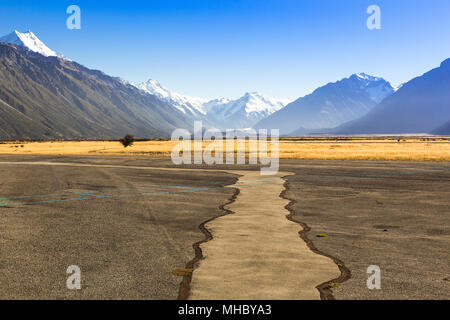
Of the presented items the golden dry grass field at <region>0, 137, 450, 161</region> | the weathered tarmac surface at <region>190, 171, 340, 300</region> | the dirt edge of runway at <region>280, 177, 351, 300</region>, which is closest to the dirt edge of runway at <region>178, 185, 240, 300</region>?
the weathered tarmac surface at <region>190, 171, 340, 300</region>

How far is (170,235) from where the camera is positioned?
11.3 m

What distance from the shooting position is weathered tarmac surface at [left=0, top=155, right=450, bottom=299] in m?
7.28

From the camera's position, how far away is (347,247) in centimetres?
1007

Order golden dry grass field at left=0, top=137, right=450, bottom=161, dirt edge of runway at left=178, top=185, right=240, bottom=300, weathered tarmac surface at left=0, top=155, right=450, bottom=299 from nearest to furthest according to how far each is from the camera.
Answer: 1. dirt edge of runway at left=178, top=185, right=240, bottom=300
2. weathered tarmac surface at left=0, top=155, right=450, bottom=299
3. golden dry grass field at left=0, top=137, right=450, bottom=161

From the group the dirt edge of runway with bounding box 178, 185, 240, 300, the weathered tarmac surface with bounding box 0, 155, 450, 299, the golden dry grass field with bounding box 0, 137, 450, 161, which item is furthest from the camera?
the golden dry grass field with bounding box 0, 137, 450, 161

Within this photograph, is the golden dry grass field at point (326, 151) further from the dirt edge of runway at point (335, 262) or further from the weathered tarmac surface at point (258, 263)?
the weathered tarmac surface at point (258, 263)

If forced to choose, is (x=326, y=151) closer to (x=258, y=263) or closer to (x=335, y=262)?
(x=335, y=262)

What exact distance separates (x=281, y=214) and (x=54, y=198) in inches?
402

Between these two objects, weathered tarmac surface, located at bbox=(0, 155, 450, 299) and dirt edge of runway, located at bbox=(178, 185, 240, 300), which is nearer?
dirt edge of runway, located at bbox=(178, 185, 240, 300)

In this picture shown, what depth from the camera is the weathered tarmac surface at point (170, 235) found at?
7281 millimetres

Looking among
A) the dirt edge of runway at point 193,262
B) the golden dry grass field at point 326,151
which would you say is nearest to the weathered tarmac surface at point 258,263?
the dirt edge of runway at point 193,262

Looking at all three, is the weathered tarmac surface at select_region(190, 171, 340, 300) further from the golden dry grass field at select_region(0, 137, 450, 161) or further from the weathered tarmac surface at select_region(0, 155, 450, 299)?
the golden dry grass field at select_region(0, 137, 450, 161)
